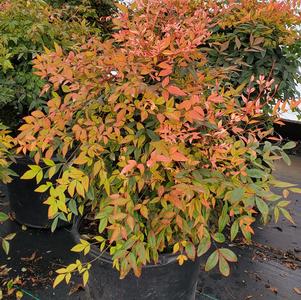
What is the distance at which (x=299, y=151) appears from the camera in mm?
4613

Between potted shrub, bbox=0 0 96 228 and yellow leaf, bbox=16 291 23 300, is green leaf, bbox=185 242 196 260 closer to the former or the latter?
yellow leaf, bbox=16 291 23 300

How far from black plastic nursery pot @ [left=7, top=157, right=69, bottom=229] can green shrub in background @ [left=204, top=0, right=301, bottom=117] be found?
4.81 ft

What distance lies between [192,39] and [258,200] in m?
0.59

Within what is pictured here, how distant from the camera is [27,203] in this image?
2492 millimetres

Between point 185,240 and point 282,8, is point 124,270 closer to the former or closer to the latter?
point 185,240

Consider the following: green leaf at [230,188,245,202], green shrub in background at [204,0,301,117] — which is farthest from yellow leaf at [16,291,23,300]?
green shrub in background at [204,0,301,117]

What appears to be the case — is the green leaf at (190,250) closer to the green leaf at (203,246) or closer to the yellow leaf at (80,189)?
the green leaf at (203,246)

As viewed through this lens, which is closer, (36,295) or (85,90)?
(85,90)

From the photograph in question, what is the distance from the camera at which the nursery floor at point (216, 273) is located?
2090 millimetres

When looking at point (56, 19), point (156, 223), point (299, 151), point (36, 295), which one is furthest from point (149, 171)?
point (299, 151)

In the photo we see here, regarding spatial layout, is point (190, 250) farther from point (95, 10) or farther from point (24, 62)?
point (95, 10)

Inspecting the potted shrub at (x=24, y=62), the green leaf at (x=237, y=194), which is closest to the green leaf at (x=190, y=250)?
the green leaf at (x=237, y=194)

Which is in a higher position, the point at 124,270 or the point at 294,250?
the point at 124,270

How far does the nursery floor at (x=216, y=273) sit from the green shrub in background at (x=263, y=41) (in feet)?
3.39
